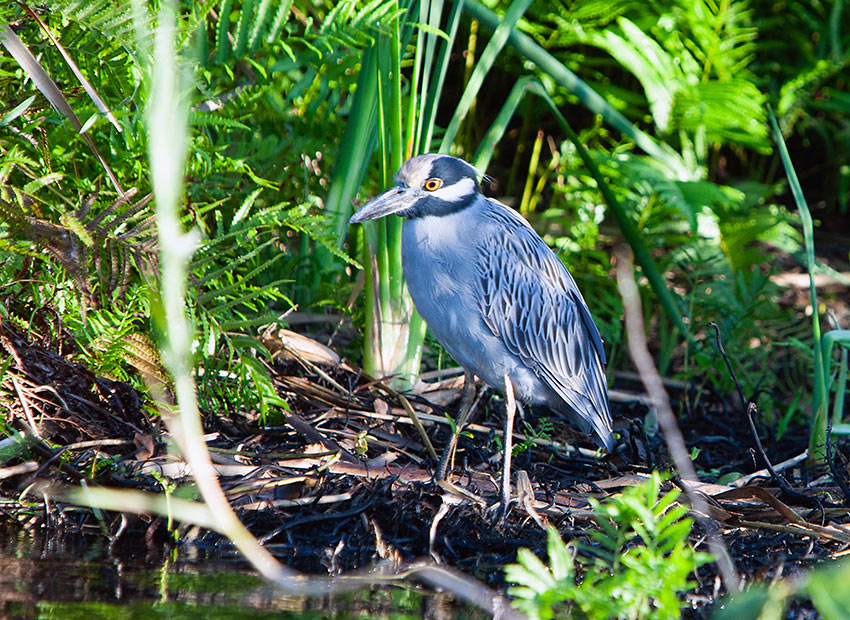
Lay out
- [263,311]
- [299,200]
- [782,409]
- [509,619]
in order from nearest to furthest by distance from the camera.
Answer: [509,619] < [263,311] < [299,200] < [782,409]

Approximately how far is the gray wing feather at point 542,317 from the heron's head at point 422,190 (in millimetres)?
264

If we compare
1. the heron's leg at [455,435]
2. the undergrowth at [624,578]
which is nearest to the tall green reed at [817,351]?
the heron's leg at [455,435]

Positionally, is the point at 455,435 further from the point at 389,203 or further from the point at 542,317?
the point at 389,203

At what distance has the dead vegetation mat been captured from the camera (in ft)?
10.4

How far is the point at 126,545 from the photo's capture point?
3076mm

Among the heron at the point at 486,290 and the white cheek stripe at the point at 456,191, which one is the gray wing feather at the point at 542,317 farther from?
the white cheek stripe at the point at 456,191

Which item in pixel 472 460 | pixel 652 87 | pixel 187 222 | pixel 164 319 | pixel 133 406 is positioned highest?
pixel 652 87

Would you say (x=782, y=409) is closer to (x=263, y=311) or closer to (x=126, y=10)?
(x=263, y=311)

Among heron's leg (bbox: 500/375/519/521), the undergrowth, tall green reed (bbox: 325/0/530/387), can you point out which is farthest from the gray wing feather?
the undergrowth

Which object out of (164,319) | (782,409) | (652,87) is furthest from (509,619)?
(652,87)

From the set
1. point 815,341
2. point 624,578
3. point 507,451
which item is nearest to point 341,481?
point 507,451

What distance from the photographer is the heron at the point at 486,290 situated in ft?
12.1

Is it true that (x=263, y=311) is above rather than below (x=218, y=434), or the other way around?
above

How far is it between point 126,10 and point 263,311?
149 cm
